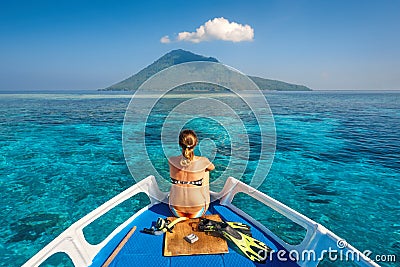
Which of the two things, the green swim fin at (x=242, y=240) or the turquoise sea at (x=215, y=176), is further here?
the turquoise sea at (x=215, y=176)

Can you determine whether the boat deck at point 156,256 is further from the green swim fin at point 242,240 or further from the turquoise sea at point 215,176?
the turquoise sea at point 215,176

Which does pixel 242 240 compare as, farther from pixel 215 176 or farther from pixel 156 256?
pixel 215 176

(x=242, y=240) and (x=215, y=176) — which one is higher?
(x=242, y=240)

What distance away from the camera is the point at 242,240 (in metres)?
4.06

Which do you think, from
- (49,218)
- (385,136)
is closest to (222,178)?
(49,218)

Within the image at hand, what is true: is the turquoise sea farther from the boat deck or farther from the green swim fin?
the green swim fin

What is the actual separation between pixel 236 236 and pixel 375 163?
13191 millimetres

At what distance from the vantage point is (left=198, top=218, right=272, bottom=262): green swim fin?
3.84 meters

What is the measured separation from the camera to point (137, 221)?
4.88 metres

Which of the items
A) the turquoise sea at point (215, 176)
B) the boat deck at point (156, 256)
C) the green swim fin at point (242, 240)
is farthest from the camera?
the turquoise sea at point (215, 176)

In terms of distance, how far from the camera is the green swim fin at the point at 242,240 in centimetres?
384

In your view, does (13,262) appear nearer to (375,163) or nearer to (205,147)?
(205,147)

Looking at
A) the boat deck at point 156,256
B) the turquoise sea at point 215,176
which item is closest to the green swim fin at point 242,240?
the boat deck at point 156,256

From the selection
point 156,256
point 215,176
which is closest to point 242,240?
point 156,256
